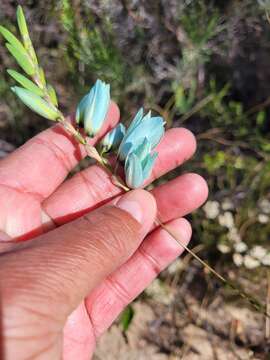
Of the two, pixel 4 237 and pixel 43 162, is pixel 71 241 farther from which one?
pixel 43 162

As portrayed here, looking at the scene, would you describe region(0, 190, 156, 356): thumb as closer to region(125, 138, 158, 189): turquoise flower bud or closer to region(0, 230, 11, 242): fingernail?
region(125, 138, 158, 189): turquoise flower bud

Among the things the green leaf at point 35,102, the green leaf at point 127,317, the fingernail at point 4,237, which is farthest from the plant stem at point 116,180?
the green leaf at point 127,317

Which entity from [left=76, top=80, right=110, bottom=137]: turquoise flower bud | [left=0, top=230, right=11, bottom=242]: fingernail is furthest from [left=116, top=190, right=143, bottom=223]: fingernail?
[left=0, top=230, right=11, bottom=242]: fingernail

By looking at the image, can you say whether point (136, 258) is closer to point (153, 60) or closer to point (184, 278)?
point (184, 278)

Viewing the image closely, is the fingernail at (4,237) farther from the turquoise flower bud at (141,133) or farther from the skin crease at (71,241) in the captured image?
the turquoise flower bud at (141,133)

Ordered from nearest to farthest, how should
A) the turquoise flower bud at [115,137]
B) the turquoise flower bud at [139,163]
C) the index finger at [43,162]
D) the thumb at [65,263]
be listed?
the thumb at [65,263] → the turquoise flower bud at [139,163] → the turquoise flower bud at [115,137] → the index finger at [43,162]
